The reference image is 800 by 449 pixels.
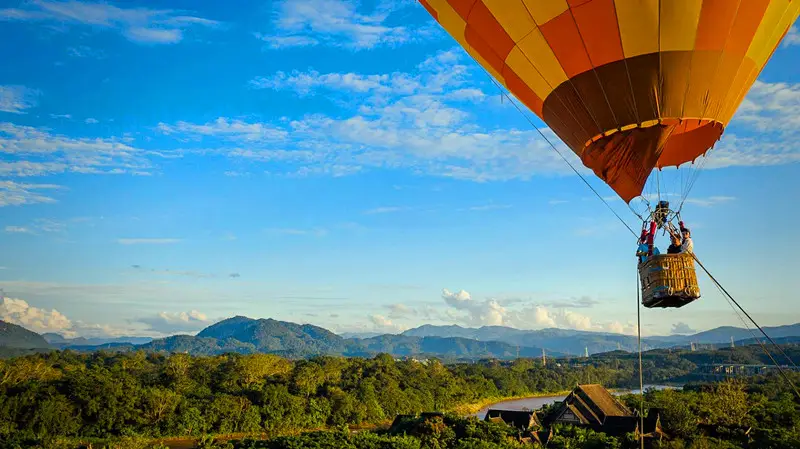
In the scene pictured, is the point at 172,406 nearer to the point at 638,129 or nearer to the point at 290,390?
the point at 290,390

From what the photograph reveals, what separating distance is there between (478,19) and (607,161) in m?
2.46

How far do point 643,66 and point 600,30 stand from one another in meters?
0.64

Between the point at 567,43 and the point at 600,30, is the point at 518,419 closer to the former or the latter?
the point at 567,43

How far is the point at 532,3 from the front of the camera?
6.93 metres

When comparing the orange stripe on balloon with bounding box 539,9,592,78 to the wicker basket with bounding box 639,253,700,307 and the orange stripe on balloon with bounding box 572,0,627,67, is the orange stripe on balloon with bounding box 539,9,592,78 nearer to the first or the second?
the orange stripe on balloon with bounding box 572,0,627,67

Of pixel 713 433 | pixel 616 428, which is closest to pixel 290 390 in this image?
pixel 616 428

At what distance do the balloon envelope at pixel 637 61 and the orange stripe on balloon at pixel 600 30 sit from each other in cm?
1

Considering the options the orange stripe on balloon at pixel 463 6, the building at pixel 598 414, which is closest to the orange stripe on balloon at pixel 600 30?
A: the orange stripe on balloon at pixel 463 6

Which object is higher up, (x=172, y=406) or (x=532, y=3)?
(x=532, y=3)

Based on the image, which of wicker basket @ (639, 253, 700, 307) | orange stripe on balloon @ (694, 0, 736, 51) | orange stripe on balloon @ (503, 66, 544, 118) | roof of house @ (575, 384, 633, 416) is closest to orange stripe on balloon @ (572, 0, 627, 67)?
orange stripe on balloon @ (694, 0, 736, 51)

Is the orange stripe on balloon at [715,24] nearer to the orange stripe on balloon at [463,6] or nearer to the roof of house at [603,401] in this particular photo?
the orange stripe on balloon at [463,6]

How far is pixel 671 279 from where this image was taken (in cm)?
614

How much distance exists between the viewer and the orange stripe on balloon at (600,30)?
6.67 m

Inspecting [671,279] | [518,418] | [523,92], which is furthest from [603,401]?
[671,279]
